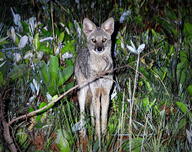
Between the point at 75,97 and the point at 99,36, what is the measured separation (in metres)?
1.11

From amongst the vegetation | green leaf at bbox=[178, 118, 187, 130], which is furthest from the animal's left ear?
green leaf at bbox=[178, 118, 187, 130]

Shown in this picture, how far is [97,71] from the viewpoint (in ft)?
13.5

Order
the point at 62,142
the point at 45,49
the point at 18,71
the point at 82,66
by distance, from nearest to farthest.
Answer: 1. the point at 62,142
2. the point at 18,71
3. the point at 82,66
4. the point at 45,49

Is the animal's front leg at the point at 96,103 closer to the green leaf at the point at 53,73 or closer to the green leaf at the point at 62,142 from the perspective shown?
the green leaf at the point at 53,73

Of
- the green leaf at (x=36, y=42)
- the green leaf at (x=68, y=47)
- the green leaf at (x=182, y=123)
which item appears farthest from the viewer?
the green leaf at (x=68, y=47)

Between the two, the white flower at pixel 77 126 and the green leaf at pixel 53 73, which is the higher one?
the green leaf at pixel 53 73

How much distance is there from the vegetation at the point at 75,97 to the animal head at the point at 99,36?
1.07 feet

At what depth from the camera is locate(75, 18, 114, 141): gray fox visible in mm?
4039

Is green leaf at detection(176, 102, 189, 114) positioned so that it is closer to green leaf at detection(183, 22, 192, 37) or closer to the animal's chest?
the animal's chest

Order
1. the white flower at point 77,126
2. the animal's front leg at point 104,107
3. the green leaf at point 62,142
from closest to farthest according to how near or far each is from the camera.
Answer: the green leaf at point 62,142, the white flower at point 77,126, the animal's front leg at point 104,107

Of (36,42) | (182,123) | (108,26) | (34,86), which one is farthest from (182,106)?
(36,42)

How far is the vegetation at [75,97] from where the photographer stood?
3449 mm

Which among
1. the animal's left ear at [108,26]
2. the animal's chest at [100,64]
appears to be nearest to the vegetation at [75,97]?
the animal's chest at [100,64]

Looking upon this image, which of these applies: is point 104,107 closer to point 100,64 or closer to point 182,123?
point 100,64
